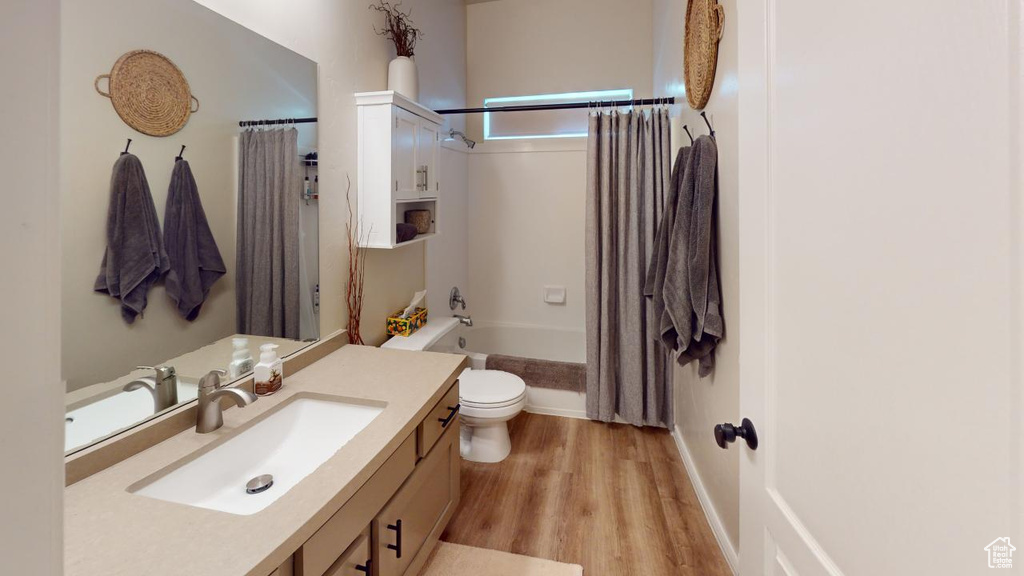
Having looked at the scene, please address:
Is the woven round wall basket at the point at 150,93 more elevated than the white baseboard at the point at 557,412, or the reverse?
the woven round wall basket at the point at 150,93

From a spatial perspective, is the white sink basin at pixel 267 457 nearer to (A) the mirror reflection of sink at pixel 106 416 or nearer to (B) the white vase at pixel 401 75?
(A) the mirror reflection of sink at pixel 106 416

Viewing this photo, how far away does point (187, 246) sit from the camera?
1.32m

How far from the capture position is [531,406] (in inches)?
124

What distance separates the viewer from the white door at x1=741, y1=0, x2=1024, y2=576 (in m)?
0.40

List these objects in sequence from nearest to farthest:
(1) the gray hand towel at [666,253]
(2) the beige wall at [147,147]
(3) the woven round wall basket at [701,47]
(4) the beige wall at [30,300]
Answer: (4) the beige wall at [30,300] → (2) the beige wall at [147,147] → (3) the woven round wall basket at [701,47] → (1) the gray hand towel at [666,253]

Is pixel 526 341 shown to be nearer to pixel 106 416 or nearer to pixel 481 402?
pixel 481 402

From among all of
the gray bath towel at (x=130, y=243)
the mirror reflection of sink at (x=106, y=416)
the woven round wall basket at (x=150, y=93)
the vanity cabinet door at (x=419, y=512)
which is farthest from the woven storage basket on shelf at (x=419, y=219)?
the mirror reflection of sink at (x=106, y=416)

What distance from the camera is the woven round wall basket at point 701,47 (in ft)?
5.77

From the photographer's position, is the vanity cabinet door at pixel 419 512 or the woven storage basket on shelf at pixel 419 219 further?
the woven storage basket on shelf at pixel 419 219

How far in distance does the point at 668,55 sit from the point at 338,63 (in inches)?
75.3

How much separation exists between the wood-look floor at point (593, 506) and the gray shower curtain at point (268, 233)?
116 cm

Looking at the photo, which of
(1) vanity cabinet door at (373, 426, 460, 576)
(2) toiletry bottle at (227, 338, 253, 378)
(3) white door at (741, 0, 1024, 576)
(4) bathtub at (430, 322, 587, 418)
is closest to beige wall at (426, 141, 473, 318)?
(4) bathtub at (430, 322, 587, 418)

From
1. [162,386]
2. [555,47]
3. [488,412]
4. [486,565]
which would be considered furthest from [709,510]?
[555,47]

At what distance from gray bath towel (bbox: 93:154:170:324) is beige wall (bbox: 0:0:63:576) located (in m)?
1.09
